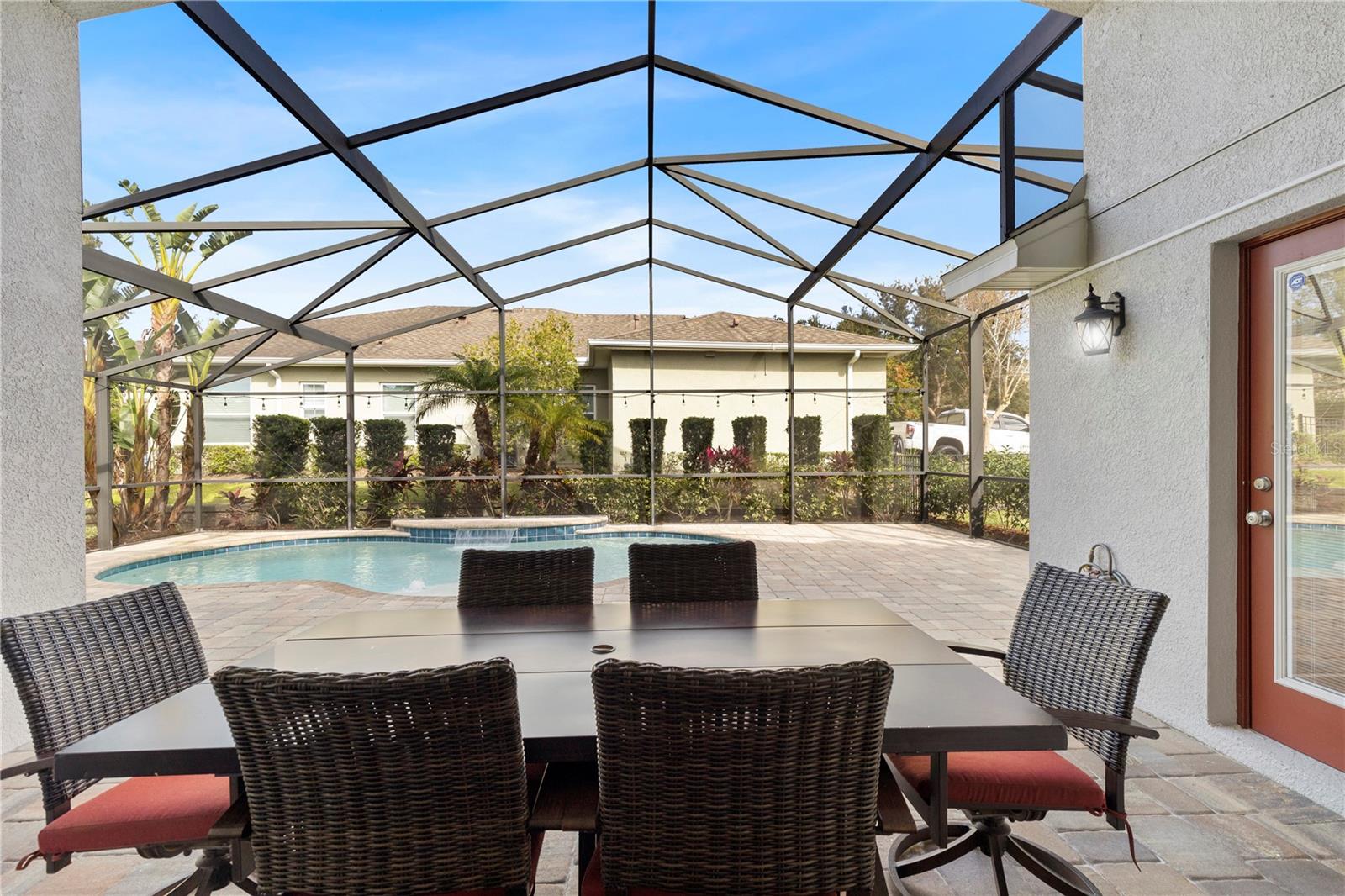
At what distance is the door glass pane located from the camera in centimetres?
267

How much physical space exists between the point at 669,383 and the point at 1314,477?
9566mm

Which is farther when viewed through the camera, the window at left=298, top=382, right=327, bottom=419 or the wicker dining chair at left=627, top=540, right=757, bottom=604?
the window at left=298, top=382, right=327, bottom=419

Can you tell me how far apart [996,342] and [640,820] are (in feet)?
46.5

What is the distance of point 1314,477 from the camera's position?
9.12 ft

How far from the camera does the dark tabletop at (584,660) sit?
1536mm

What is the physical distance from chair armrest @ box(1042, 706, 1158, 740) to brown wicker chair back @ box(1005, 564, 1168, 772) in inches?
3.2

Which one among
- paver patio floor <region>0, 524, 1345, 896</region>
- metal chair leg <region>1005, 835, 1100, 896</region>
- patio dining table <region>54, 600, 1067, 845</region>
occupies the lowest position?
paver patio floor <region>0, 524, 1345, 896</region>

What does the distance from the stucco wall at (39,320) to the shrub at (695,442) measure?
8.64 meters

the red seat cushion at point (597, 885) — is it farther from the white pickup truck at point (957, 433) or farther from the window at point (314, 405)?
the window at point (314, 405)

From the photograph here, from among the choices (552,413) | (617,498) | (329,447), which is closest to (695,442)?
(617,498)

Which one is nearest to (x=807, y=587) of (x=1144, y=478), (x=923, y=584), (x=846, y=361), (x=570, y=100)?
(x=923, y=584)

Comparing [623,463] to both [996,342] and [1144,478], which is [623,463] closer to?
[996,342]

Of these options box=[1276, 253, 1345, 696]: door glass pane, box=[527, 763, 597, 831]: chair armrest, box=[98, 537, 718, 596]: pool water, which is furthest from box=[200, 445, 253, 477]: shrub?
box=[1276, 253, 1345, 696]: door glass pane

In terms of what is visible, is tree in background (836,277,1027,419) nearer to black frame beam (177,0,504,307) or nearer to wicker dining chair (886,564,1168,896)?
black frame beam (177,0,504,307)
